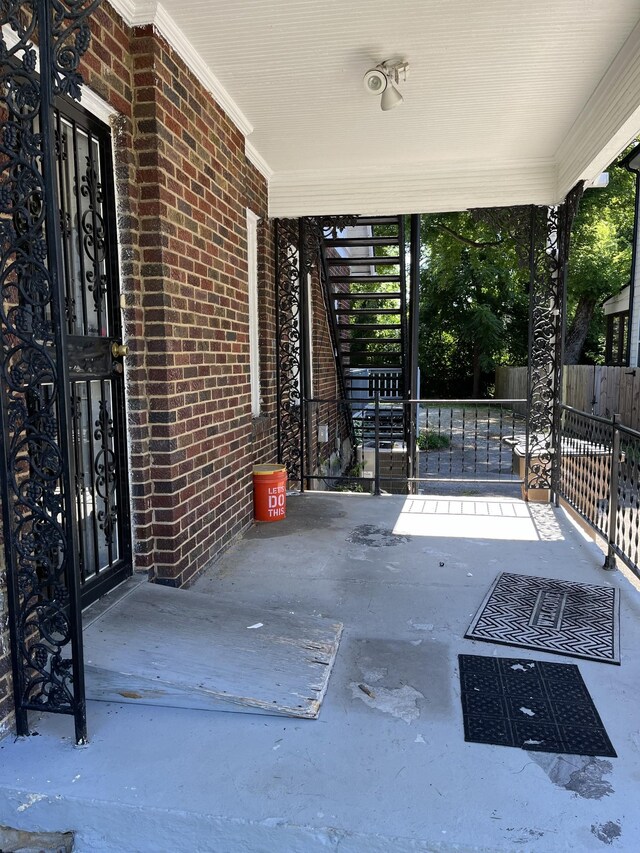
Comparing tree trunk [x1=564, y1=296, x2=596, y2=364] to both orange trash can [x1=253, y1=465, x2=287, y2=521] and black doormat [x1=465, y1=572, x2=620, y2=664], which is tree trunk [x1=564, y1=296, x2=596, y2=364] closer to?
orange trash can [x1=253, y1=465, x2=287, y2=521]

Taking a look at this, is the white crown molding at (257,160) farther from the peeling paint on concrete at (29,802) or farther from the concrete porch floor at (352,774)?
the peeling paint on concrete at (29,802)

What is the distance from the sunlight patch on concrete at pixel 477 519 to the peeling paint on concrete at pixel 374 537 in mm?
88

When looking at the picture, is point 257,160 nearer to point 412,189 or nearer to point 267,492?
point 412,189

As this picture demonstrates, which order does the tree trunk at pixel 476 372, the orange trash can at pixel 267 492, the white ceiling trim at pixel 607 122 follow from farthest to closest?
the tree trunk at pixel 476 372 < the orange trash can at pixel 267 492 < the white ceiling trim at pixel 607 122

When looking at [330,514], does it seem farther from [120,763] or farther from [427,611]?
[120,763]

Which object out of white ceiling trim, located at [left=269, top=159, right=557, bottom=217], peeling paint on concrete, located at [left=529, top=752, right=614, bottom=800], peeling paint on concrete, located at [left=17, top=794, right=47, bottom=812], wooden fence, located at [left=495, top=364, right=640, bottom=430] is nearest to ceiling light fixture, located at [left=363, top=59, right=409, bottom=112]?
white ceiling trim, located at [left=269, top=159, right=557, bottom=217]

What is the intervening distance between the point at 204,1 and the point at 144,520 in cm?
252

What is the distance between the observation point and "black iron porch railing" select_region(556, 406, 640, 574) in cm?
351

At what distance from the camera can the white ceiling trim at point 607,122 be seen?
325 centimetres

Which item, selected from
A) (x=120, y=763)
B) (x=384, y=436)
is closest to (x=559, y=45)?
(x=120, y=763)

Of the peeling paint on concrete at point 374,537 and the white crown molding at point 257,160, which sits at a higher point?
the white crown molding at point 257,160

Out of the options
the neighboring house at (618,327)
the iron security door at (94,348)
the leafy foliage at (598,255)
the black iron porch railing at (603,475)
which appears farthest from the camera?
the neighboring house at (618,327)

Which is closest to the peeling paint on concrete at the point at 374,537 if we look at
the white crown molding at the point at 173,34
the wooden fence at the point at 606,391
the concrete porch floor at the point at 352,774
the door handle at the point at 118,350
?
the concrete porch floor at the point at 352,774

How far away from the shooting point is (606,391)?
482 inches
